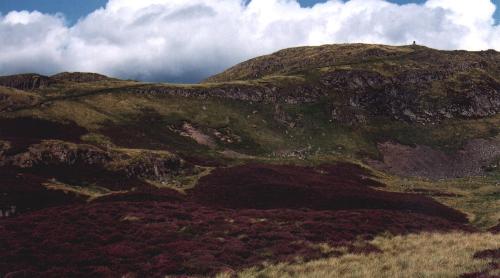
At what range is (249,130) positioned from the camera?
113812 millimetres

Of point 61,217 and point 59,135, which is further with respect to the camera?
point 59,135

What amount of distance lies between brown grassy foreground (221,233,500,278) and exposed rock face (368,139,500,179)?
74.0 meters

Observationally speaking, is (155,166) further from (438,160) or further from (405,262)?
(438,160)

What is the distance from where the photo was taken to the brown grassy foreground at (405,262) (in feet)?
70.3

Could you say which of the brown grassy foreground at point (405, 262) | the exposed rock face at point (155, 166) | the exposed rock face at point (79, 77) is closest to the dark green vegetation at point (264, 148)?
the exposed rock face at point (155, 166)

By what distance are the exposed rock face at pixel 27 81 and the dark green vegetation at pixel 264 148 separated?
18.7 inches

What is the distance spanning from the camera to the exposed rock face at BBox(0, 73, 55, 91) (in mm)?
132250

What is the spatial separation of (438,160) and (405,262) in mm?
95477

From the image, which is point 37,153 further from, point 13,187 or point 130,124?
Result: point 130,124

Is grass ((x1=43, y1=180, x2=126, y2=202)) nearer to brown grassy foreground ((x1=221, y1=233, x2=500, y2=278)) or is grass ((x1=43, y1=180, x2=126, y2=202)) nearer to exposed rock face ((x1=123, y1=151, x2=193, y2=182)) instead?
exposed rock face ((x1=123, y1=151, x2=193, y2=182))

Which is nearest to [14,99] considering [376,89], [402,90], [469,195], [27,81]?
[27,81]

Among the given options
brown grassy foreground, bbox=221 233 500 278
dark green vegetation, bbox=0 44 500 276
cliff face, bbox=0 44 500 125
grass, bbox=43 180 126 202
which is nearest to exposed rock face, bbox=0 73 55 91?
cliff face, bbox=0 44 500 125

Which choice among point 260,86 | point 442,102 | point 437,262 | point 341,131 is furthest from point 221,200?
point 442,102

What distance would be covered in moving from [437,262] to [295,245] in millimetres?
9982
